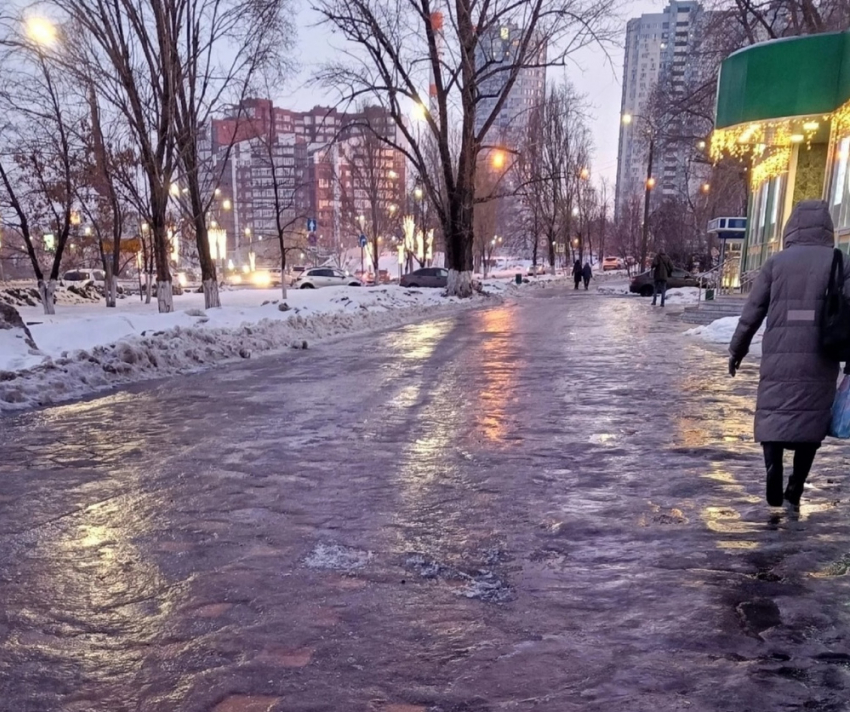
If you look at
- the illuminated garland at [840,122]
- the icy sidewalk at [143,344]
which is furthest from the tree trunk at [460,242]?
the illuminated garland at [840,122]

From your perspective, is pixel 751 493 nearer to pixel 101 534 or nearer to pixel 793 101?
pixel 101 534

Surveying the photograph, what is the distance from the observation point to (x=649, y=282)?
32.2 meters

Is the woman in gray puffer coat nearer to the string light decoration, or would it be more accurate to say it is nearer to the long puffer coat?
the long puffer coat

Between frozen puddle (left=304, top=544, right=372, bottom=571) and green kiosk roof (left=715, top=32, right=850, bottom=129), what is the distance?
14.3 m

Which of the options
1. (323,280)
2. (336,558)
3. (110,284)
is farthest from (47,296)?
(336,558)

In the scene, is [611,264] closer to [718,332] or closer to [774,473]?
[718,332]

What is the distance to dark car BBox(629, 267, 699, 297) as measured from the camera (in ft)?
106

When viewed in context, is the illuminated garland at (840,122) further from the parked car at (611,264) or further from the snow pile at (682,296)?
the parked car at (611,264)

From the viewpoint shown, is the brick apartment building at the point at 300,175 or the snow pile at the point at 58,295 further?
the snow pile at the point at 58,295

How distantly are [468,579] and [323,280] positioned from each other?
35924mm

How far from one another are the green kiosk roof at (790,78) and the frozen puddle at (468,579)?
14141mm

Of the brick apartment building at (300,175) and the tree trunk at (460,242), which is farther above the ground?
the brick apartment building at (300,175)

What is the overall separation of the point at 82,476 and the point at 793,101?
15261mm

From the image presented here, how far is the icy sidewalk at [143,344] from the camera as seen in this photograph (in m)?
8.49
